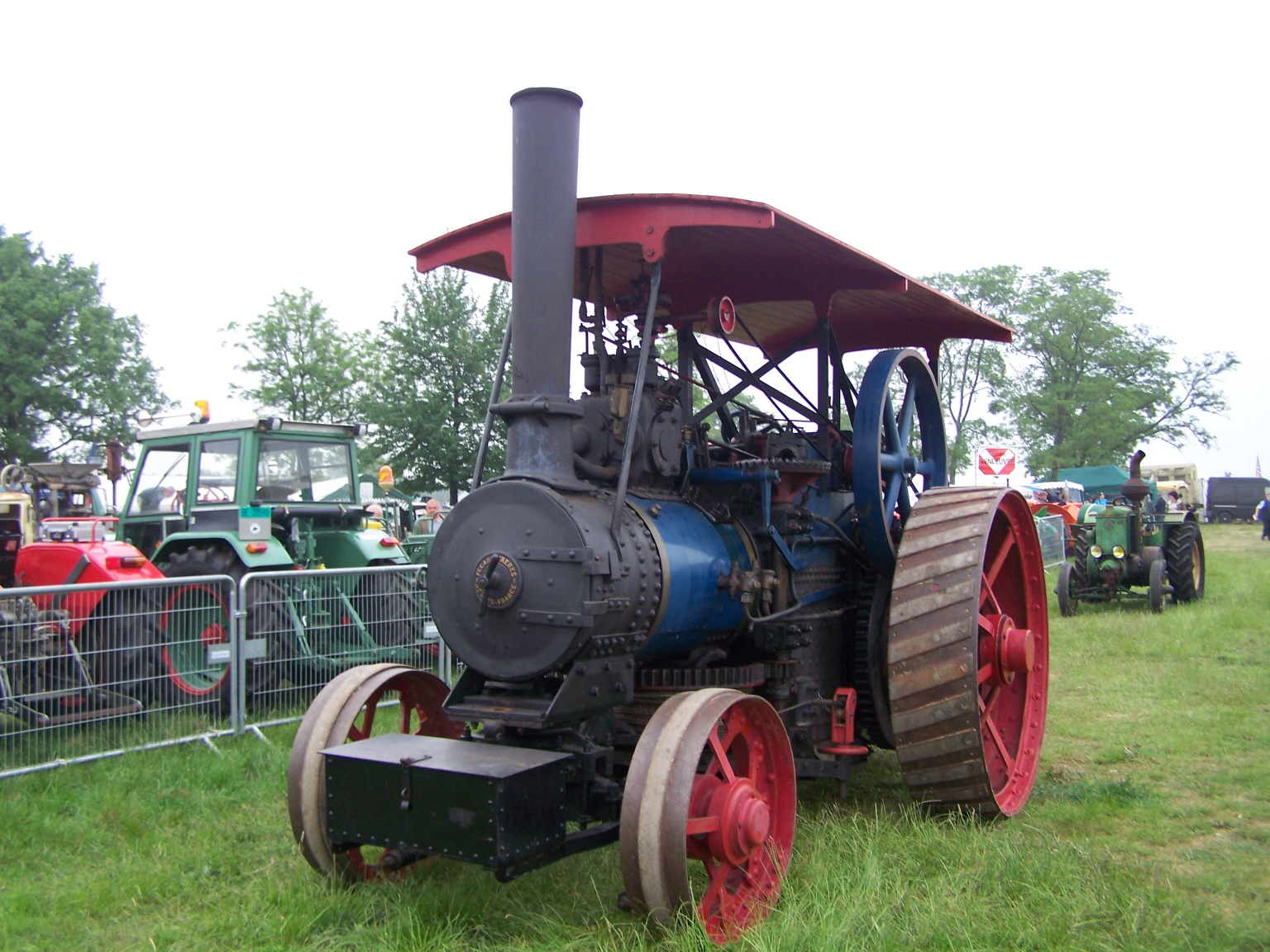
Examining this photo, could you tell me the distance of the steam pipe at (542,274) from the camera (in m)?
3.49

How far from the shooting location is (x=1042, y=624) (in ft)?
17.2

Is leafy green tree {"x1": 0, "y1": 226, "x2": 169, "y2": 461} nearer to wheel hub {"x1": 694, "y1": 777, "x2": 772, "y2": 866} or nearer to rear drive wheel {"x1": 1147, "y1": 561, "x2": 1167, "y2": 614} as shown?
rear drive wheel {"x1": 1147, "y1": 561, "x2": 1167, "y2": 614}

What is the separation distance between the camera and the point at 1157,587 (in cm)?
1188

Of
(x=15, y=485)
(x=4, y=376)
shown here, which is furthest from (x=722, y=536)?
(x=4, y=376)

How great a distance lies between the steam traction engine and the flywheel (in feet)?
0.04

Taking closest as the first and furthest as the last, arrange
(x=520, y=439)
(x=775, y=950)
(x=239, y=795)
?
(x=775, y=950) → (x=520, y=439) → (x=239, y=795)

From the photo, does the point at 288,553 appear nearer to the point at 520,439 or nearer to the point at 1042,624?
the point at 520,439

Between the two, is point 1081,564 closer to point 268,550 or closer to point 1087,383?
point 268,550

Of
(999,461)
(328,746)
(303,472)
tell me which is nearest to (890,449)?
(328,746)

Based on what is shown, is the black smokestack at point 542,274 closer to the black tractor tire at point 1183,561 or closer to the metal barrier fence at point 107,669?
the metal barrier fence at point 107,669

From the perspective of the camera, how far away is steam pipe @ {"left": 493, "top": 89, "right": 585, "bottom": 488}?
11.5 ft

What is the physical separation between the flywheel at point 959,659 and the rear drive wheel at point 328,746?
1.94 meters

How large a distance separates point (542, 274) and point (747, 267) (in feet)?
4.76

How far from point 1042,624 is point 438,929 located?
345 centimetres
